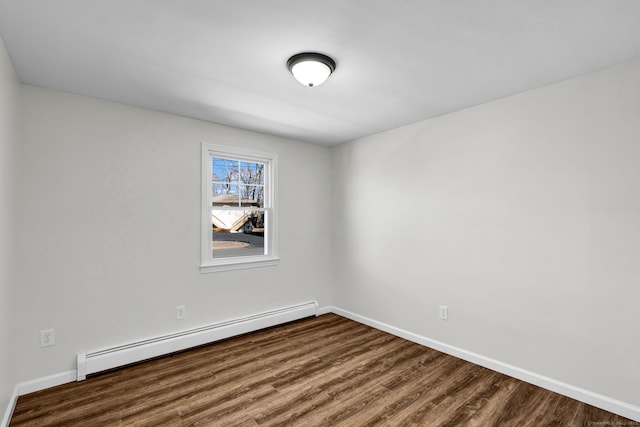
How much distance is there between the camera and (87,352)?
8.89 feet

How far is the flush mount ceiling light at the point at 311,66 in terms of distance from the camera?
210 cm

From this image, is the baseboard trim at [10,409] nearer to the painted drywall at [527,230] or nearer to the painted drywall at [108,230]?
the painted drywall at [108,230]

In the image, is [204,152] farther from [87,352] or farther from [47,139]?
[87,352]

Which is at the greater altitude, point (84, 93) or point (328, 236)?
point (84, 93)

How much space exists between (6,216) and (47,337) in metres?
1.13

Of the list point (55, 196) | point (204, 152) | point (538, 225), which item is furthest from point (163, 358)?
point (538, 225)

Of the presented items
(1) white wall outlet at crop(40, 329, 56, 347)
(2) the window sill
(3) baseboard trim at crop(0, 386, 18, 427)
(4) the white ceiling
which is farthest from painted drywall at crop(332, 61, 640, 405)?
(3) baseboard trim at crop(0, 386, 18, 427)

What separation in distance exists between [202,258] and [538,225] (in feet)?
10.8

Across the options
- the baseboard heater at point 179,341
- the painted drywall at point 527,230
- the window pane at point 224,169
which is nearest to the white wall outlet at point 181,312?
the baseboard heater at point 179,341

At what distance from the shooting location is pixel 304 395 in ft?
7.93

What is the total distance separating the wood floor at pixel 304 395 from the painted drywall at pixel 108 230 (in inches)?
17.5

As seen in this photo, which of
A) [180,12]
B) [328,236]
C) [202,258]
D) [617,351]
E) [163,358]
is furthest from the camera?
[328,236]

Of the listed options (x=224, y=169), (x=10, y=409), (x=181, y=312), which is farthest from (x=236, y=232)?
(x=10, y=409)

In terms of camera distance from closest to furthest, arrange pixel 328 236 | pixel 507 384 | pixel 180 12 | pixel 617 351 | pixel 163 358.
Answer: pixel 180 12, pixel 617 351, pixel 507 384, pixel 163 358, pixel 328 236
